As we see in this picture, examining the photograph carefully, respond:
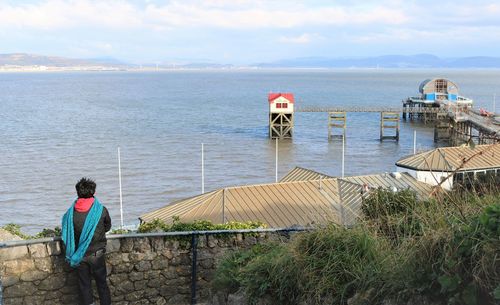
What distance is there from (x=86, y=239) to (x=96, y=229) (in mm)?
147

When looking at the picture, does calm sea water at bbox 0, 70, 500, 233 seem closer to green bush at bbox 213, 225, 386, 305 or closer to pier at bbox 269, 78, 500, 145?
pier at bbox 269, 78, 500, 145

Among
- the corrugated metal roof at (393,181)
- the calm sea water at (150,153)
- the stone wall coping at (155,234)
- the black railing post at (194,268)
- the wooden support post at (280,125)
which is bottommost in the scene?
the calm sea water at (150,153)

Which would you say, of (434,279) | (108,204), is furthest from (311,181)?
(434,279)

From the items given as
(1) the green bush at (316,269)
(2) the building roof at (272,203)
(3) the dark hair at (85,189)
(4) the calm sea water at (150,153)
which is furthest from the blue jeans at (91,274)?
(4) the calm sea water at (150,153)

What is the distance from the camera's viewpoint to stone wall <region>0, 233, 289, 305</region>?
664 centimetres

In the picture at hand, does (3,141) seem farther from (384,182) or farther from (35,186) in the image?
(384,182)

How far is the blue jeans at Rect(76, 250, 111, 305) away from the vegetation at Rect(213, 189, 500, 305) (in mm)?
1241

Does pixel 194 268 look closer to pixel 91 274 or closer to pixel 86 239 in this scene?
pixel 91 274

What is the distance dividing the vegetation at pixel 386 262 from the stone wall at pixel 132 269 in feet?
1.52

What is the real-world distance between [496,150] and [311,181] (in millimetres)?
11146

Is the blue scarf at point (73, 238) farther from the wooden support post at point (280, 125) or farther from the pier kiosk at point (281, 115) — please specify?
the pier kiosk at point (281, 115)

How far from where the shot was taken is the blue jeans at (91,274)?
660 centimetres

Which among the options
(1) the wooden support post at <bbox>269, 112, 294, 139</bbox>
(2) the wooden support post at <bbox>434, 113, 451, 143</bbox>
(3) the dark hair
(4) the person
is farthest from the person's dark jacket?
(2) the wooden support post at <bbox>434, 113, 451, 143</bbox>

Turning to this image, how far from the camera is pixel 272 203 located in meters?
18.7
